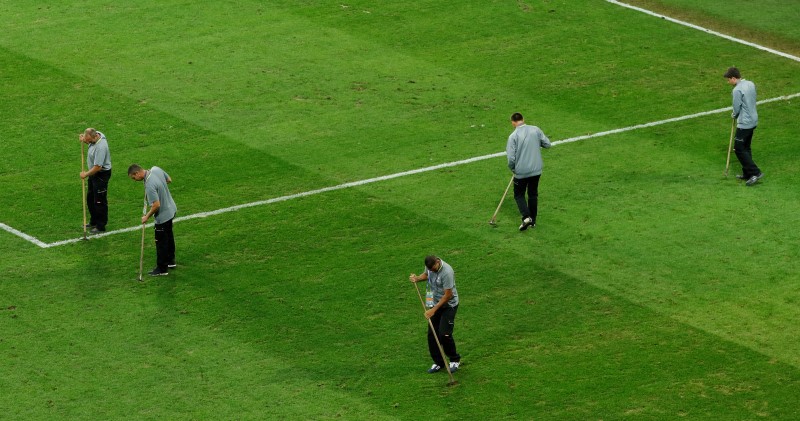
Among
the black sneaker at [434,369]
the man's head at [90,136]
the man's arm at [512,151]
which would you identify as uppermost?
the man's arm at [512,151]

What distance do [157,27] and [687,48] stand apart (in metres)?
13.0

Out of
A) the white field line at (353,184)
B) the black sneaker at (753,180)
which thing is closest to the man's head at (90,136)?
the white field line at (353,184)

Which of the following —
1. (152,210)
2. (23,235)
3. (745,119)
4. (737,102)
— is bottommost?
(23,235)

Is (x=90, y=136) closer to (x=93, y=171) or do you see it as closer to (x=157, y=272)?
(x=93, y=171)

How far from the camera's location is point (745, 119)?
2547 cm

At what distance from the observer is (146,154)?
27.2 metres

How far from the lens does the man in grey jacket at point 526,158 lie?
23.5m

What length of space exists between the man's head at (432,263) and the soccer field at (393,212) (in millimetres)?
1703

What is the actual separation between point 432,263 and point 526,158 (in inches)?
210

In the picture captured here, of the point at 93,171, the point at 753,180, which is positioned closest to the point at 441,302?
the point at 93,171

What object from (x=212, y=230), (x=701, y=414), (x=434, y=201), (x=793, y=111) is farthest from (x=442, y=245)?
(x=793, y=111)

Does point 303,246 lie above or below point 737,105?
below

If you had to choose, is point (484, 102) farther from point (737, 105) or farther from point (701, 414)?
point (701, 414)

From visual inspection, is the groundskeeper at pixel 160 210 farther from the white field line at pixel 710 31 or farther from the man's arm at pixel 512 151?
the white field line at pixel 710 31
